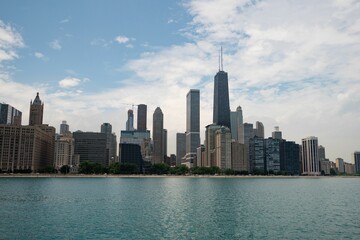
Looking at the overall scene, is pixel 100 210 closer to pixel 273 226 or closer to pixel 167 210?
pixel 167 210

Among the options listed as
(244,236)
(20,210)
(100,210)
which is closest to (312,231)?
(244,236)

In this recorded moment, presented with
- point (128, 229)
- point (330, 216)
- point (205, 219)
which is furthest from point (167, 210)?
point (330, 216)

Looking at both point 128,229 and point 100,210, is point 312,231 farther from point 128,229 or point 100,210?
point 100,210

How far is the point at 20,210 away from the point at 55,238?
30679mm

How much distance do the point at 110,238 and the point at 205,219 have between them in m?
22.4

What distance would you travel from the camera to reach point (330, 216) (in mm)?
75938

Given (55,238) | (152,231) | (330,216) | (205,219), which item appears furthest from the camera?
(330,216)

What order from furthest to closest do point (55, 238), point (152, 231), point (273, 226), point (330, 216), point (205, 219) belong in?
1. point (330, 216)
2. point (205, 219)
3. point (273, 226)
4. point (152, 231)
5. point (55, 238)

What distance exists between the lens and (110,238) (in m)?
53.4

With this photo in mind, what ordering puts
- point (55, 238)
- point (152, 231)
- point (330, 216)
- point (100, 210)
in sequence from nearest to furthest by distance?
point (55, 238) → point (152, 231) → point (330, 216) → point (100, 210)

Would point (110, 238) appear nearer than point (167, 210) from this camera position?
Yes

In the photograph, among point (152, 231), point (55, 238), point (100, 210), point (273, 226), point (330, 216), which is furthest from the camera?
point (100, 210)

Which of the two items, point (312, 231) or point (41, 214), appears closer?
point (312, 231)

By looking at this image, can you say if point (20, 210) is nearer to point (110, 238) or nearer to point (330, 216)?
point (110, 238)
